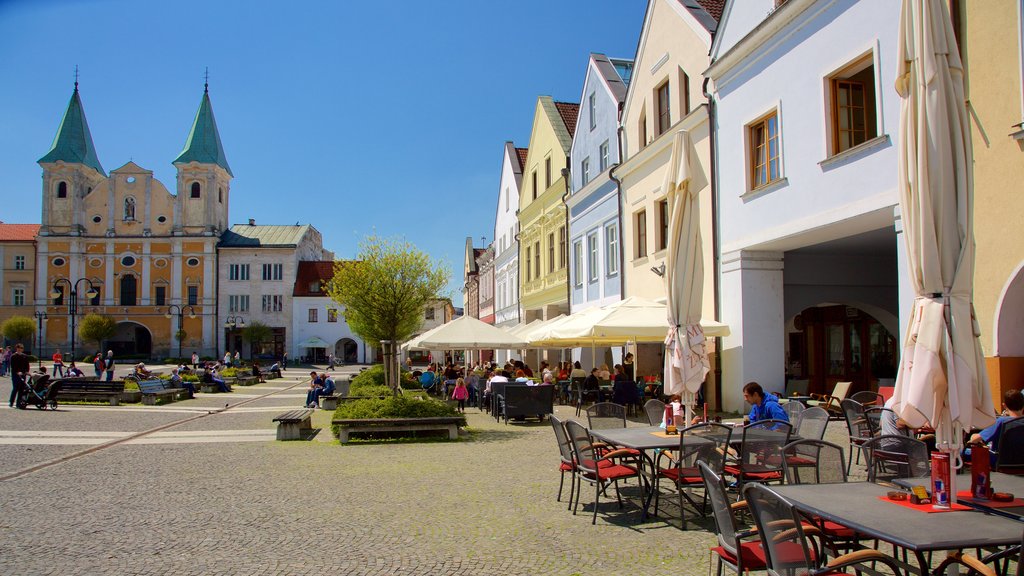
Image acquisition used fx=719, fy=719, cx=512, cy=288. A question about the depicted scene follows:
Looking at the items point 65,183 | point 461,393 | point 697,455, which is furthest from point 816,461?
point 65,183

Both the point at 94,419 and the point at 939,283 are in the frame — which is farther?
the point at 94,419

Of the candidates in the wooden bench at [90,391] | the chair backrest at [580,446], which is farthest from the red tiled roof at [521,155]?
the chair backrest at [580,446]

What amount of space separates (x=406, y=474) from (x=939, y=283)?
7165 millimetres

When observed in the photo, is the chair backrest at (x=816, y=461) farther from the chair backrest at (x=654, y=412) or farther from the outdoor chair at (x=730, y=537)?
the chair backrest at (x=654, y=412)

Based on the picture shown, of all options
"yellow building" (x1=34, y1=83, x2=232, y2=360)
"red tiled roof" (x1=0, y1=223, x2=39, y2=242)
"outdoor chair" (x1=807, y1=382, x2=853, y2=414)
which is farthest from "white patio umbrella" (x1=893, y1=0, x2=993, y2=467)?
"red tiled roof" (x1=0, y1=223, x2=39, y2=242)

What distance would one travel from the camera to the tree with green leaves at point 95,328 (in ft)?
199

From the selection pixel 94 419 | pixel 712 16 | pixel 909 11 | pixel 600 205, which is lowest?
pixel 94 419

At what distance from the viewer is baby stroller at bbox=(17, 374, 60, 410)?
65.5 ft

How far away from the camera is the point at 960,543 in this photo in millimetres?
3613

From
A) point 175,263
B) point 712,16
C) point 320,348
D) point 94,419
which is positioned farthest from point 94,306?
point 712,16

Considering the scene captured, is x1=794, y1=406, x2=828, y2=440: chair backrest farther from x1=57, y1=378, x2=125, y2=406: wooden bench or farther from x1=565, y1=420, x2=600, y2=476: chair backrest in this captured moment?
x1=57, y1=378, x2=125, y2=406: wooden bench

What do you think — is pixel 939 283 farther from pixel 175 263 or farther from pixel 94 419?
pixel 175 263

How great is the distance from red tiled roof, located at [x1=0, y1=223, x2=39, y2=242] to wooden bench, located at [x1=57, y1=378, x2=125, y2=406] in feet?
186

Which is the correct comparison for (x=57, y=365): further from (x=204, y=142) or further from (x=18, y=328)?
(x=204, y=142)
